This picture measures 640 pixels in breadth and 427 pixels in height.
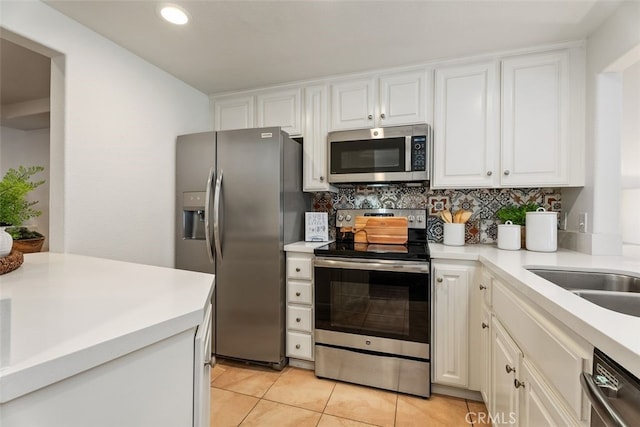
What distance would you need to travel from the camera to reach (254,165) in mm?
2148

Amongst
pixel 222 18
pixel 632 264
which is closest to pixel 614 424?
pixel 632 264

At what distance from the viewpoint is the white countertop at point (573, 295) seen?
580 millimetres

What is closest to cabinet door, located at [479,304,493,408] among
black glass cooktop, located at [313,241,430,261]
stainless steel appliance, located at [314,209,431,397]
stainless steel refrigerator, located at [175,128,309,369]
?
stainless steel appliance, located at [314,209,431,397]

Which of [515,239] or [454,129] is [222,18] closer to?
[454,129]

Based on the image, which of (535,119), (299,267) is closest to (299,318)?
(299,267)

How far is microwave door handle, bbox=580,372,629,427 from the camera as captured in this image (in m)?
0.54

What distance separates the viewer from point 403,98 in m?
2.21

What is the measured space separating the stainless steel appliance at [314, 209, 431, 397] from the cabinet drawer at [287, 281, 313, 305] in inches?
3.7

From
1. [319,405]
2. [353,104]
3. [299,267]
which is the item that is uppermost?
[353,104]

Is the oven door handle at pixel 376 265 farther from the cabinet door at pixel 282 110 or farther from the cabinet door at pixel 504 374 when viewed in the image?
the cabinet door at pixel 282 110

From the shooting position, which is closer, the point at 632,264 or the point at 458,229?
the point at 632,264

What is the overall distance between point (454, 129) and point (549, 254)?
39.6 inches

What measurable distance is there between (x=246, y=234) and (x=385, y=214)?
1.14 m

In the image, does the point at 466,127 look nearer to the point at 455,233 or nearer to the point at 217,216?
the point at 455,233
